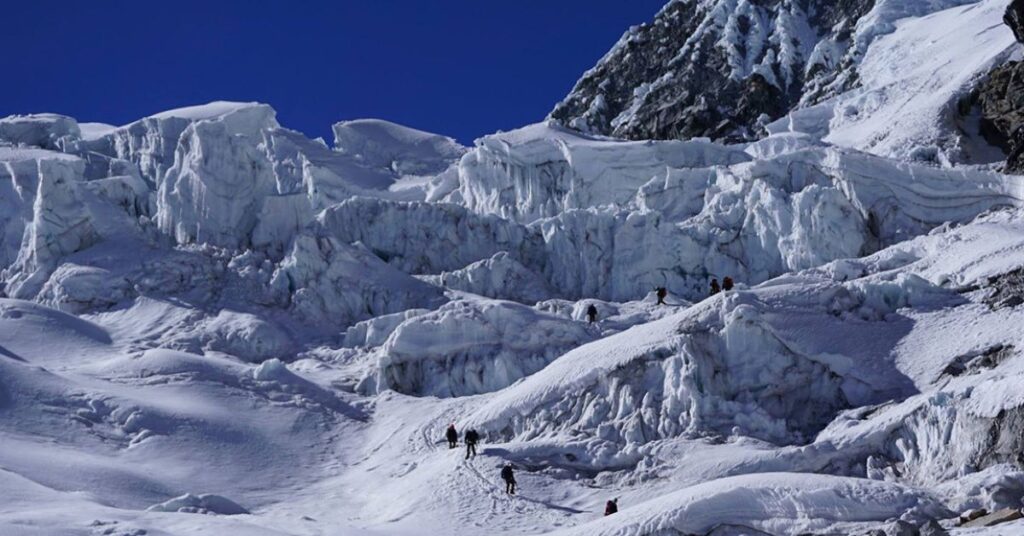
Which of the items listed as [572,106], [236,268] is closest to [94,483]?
[236,268]

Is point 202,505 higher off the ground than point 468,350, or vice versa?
point 468,350

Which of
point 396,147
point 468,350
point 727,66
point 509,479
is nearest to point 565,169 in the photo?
point 396,147

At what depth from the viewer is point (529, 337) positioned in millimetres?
45594

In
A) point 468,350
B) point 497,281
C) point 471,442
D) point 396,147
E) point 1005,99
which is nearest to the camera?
point 471,442

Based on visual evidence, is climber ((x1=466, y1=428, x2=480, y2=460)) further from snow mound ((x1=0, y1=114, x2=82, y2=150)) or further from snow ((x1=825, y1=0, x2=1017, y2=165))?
snow mound ((x1=0, y1=114, x2=82, y2=150))

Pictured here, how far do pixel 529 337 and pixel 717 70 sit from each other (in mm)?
64928

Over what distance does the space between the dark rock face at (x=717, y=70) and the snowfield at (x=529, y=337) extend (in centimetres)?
2201

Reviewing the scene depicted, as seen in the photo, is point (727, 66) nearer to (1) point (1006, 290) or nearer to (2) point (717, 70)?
(2) point (717, 70)

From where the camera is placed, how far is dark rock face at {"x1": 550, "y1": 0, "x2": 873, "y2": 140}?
97.3 metres

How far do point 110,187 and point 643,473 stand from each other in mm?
34618

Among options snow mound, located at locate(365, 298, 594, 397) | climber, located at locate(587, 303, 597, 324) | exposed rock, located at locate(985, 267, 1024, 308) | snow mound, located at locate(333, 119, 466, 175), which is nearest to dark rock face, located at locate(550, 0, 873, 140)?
snow mound, located at locate(333, 119, 466, 175)

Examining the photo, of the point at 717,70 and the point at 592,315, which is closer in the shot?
the point at 592,315

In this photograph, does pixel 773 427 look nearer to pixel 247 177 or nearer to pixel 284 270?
pixel 284 270

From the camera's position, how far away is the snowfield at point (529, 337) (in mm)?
31141
